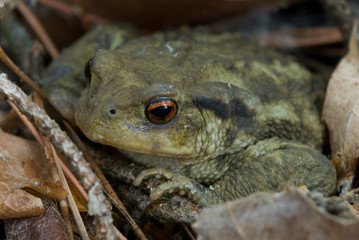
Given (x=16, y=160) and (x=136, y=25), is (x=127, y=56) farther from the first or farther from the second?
(x=136, y=25)

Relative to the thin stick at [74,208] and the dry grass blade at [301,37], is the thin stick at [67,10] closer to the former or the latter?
the dry grass blade at [301,37]

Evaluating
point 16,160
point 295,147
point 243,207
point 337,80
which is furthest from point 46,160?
point 337,80

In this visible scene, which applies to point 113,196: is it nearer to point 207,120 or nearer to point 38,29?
point 207,120

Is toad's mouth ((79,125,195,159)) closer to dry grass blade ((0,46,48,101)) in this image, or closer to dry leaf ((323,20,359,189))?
dry grass blade ((0,46,48,101))

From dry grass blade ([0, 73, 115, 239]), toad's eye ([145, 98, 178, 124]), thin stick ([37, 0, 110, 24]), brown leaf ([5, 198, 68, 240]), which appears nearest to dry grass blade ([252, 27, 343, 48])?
thin stick ([37, 0, 110, 24])

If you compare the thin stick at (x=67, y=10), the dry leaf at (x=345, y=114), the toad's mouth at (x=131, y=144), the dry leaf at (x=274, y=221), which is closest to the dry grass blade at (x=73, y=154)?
the toad's mouth at (x=131, y=144)

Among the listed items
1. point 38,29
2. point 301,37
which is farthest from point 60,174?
point 301,37
